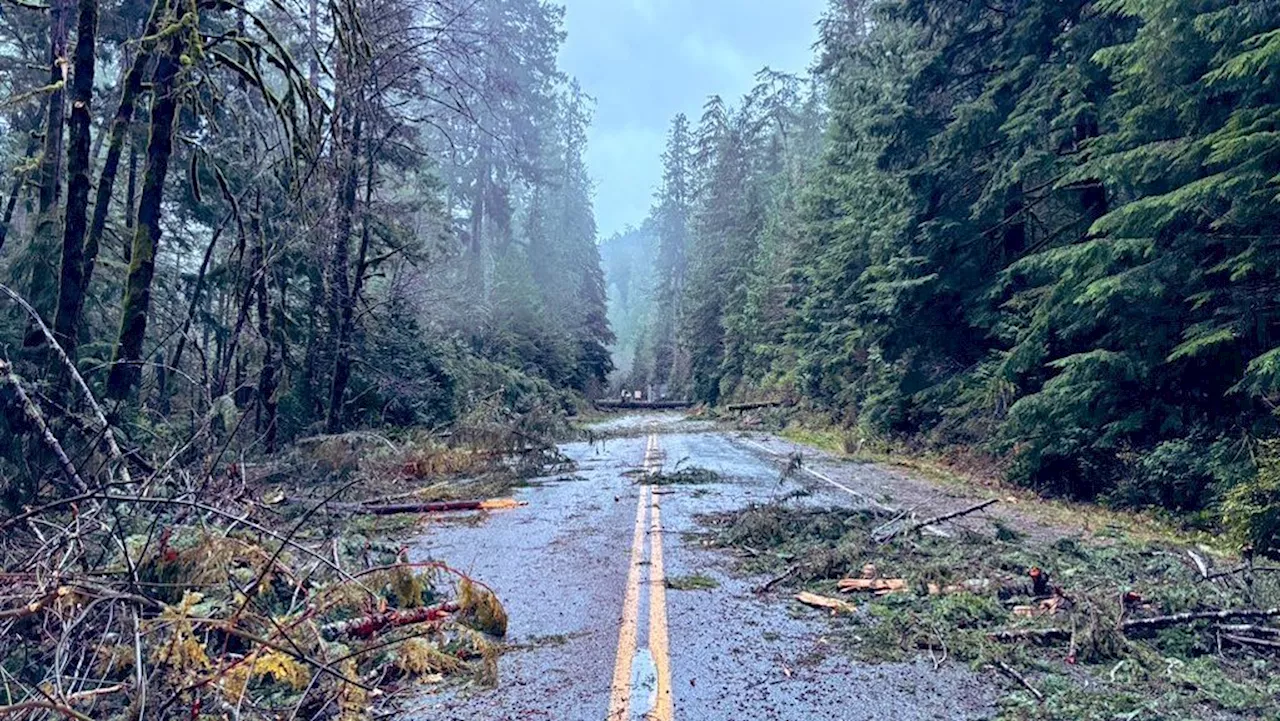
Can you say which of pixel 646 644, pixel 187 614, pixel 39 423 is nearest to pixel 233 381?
pixel 39 423

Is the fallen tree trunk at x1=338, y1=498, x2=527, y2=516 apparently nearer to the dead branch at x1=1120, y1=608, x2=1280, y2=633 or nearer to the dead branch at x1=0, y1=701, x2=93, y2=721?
the dead branch at x1=0, y1=701, x2=93, y2=721

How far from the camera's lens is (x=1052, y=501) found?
1139 cm

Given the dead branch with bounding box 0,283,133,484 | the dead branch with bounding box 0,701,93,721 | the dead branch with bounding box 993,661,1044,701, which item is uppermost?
the dead branch with bounding box 0,283,133,484

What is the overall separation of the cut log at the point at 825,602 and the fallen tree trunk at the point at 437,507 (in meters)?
5.83

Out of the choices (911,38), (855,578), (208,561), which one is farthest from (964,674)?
(911,38)

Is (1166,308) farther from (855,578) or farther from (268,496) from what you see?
(268,496)

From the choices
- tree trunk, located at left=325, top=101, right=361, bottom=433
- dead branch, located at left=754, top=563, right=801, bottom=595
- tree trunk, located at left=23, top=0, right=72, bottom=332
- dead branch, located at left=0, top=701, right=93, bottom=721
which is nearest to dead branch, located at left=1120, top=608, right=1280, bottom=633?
dead branch, located at left=754, top=563, right=801, bottom=595

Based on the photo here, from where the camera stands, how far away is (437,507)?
1073 cm

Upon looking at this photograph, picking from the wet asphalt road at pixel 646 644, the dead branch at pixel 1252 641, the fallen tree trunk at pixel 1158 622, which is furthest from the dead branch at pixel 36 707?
the dead branch at pixel 1252 641

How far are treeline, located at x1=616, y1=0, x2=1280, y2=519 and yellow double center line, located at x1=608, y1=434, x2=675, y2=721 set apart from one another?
22.7 feet

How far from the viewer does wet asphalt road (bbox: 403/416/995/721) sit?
4.02 m

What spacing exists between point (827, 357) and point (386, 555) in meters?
22.0

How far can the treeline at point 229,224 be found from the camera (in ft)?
23.2

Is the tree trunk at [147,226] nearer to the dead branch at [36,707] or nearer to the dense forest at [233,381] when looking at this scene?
the dense forest at [233,381]
